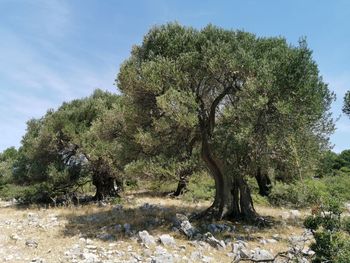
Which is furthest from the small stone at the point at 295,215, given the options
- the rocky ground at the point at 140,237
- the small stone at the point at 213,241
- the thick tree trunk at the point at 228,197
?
the small stone at the point at 213,241

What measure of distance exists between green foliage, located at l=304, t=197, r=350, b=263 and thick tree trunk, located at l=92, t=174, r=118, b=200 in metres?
20.9

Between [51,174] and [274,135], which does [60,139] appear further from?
[274,135]

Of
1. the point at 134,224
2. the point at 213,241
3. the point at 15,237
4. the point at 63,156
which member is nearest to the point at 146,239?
the point at 213,241

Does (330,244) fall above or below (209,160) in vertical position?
below

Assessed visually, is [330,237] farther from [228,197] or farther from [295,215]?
[295,215]

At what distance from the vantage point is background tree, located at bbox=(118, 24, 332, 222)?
Result: 15.3 m

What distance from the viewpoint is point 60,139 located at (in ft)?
87.2

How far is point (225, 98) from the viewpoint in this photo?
18.4 meters

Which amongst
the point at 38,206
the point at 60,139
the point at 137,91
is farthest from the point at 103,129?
the point at 137,91

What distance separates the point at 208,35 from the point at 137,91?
4.22 metres

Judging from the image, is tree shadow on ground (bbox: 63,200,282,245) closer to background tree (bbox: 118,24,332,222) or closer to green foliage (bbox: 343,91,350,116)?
background tree (bbox: 118,24,332,222)

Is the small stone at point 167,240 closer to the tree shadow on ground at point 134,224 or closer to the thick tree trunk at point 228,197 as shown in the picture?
the tree shadow on ground at point 134,224

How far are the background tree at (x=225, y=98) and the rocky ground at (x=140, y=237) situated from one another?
7.99ft

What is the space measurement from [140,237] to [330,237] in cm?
830
